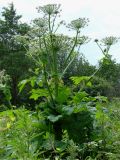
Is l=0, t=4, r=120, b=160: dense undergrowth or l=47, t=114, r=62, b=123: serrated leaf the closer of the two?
l=0, t=4, r=120, b=160: dense undergrowth

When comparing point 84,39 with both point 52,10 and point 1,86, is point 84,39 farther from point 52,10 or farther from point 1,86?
point 1,86

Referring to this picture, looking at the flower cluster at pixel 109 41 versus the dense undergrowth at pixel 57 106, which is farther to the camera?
the flower cluster at pixel 109 41

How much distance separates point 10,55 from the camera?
55406 mm

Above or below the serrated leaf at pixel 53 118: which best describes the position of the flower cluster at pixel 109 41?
above

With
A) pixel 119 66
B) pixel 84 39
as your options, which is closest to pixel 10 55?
pixel 119 66

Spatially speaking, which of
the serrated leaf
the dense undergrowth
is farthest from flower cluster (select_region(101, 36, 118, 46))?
the serrated leaf

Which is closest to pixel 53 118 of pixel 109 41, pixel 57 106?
pixel 57 106

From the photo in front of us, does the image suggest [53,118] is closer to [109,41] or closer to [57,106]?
[57,106]

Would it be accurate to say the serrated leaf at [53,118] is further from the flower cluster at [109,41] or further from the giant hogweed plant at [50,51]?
the flower cluster at [109,41]

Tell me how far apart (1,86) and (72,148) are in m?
2.23

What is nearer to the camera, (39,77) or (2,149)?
(2,149)

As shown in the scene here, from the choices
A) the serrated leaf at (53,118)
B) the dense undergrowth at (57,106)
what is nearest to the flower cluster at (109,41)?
the dense undergrowth at (57,106)

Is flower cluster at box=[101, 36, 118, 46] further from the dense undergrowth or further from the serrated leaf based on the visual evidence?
the serrated leaf

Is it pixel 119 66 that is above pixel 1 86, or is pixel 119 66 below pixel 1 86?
below
